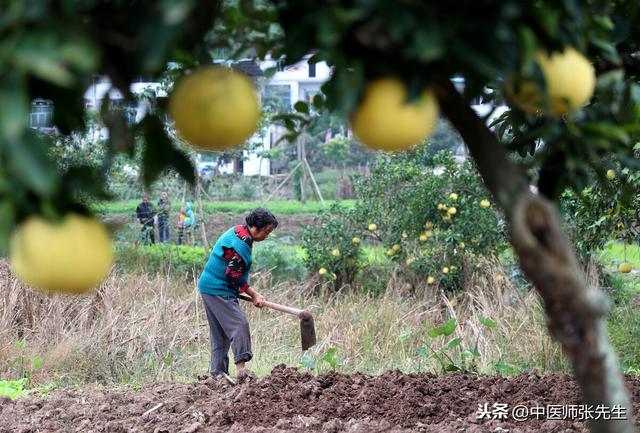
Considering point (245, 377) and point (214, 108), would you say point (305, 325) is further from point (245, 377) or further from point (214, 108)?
point (214, 108)

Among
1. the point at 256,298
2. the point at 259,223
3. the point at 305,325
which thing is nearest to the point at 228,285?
the point at 256,298

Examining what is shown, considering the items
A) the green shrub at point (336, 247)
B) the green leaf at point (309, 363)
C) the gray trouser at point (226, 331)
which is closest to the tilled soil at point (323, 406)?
the green leaf at point (309, 363)

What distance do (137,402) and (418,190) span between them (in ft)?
14.6

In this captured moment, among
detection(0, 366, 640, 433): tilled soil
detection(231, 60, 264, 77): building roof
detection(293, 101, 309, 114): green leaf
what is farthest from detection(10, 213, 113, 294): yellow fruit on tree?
detection(0, 366, 640, 433): tilled soil

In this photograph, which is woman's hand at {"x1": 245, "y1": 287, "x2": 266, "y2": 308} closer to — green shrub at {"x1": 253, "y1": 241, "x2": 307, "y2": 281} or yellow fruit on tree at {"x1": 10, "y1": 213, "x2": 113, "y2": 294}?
green shrub at {"x1": 253, "y1": 241, "x2": 307, "y2": 281}

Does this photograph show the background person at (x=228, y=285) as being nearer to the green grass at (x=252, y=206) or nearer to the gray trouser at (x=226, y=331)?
the gray trouser at (x=226, y=331)

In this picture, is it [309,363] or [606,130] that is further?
[309,363]

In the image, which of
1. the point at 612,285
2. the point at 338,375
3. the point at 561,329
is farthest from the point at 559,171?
the point at 612,285

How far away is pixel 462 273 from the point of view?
338 inches

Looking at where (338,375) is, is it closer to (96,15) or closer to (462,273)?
(462,273)

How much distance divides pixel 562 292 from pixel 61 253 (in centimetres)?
99

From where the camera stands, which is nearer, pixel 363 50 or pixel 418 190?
pixel 363 50

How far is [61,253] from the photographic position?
1.51 m

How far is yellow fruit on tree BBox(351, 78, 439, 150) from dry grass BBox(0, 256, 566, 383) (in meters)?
4.89
